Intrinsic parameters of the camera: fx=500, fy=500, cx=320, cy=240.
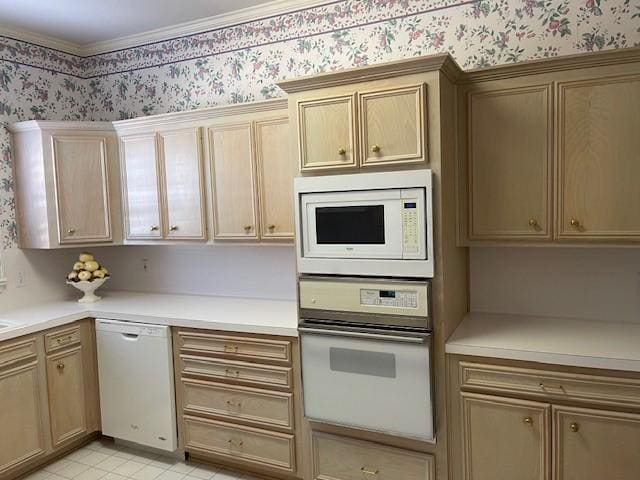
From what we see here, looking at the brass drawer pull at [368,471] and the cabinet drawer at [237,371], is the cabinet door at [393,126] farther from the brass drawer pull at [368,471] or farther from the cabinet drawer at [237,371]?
the brass drawer pull at [368,471]

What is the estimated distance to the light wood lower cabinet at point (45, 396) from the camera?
2.70m

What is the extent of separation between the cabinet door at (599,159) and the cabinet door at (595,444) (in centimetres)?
75

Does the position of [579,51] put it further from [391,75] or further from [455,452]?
[455,452]

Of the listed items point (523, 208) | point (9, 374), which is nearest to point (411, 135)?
point (523, 208)

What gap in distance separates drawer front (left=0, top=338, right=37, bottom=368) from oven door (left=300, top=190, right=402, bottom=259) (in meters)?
1.69

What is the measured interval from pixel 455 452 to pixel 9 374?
234cm

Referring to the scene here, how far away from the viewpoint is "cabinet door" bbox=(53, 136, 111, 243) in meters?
3.18

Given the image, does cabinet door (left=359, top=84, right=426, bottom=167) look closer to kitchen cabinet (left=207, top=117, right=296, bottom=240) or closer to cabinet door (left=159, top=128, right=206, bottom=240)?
kitchen cabinet (left=207, top=117, right=296, bottom=240)

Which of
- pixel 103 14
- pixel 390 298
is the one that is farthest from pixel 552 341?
pixel 103 14

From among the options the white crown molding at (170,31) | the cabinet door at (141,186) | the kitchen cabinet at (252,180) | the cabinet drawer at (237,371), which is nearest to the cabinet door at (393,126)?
the kitchen cabinet at (252,180)

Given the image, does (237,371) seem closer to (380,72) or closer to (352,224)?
(352,224)

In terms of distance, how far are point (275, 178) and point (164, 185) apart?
80 centimetres

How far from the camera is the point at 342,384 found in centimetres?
233

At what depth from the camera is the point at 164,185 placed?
3150mm
